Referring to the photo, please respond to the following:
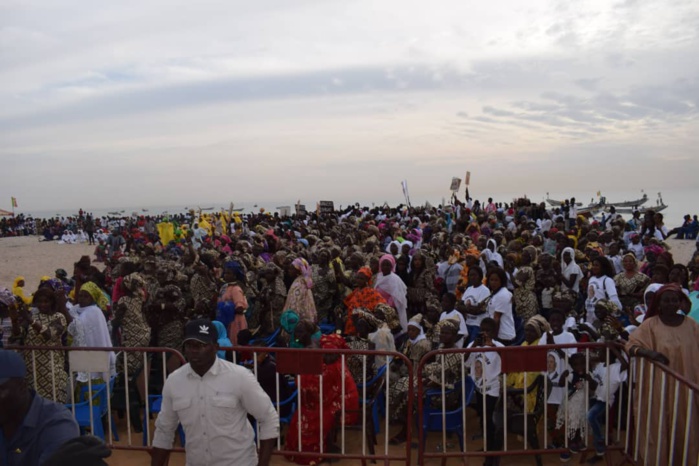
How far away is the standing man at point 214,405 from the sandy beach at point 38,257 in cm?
1673

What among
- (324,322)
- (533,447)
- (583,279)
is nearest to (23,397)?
(533,447)

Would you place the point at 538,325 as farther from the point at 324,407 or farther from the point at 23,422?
the point at 23,422

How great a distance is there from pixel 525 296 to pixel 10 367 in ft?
21.6

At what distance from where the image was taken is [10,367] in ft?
8.58

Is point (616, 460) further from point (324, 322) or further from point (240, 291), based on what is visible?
point (324, 322)

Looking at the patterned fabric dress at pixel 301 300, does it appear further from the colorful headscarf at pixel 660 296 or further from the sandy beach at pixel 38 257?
the sandy beach at pixel 38 257

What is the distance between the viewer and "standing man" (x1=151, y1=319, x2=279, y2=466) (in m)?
3.39

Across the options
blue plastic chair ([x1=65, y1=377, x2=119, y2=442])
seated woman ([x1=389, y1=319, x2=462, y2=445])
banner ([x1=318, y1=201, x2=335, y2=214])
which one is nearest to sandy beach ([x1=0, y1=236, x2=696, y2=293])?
banner ([x1=318, y1=201, x2=335, y2=214])

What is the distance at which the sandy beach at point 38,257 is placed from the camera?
2023cm

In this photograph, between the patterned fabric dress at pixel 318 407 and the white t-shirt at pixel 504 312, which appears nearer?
the patterned fabric dress at pixel 318 407

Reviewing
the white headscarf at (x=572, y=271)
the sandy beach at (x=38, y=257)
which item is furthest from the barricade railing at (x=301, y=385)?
the sandy beach at (x=38, y=257)

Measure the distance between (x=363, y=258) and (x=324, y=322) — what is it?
1.36m

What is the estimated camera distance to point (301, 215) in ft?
84.0

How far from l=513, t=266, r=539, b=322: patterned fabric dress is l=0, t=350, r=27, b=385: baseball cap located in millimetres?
6356
